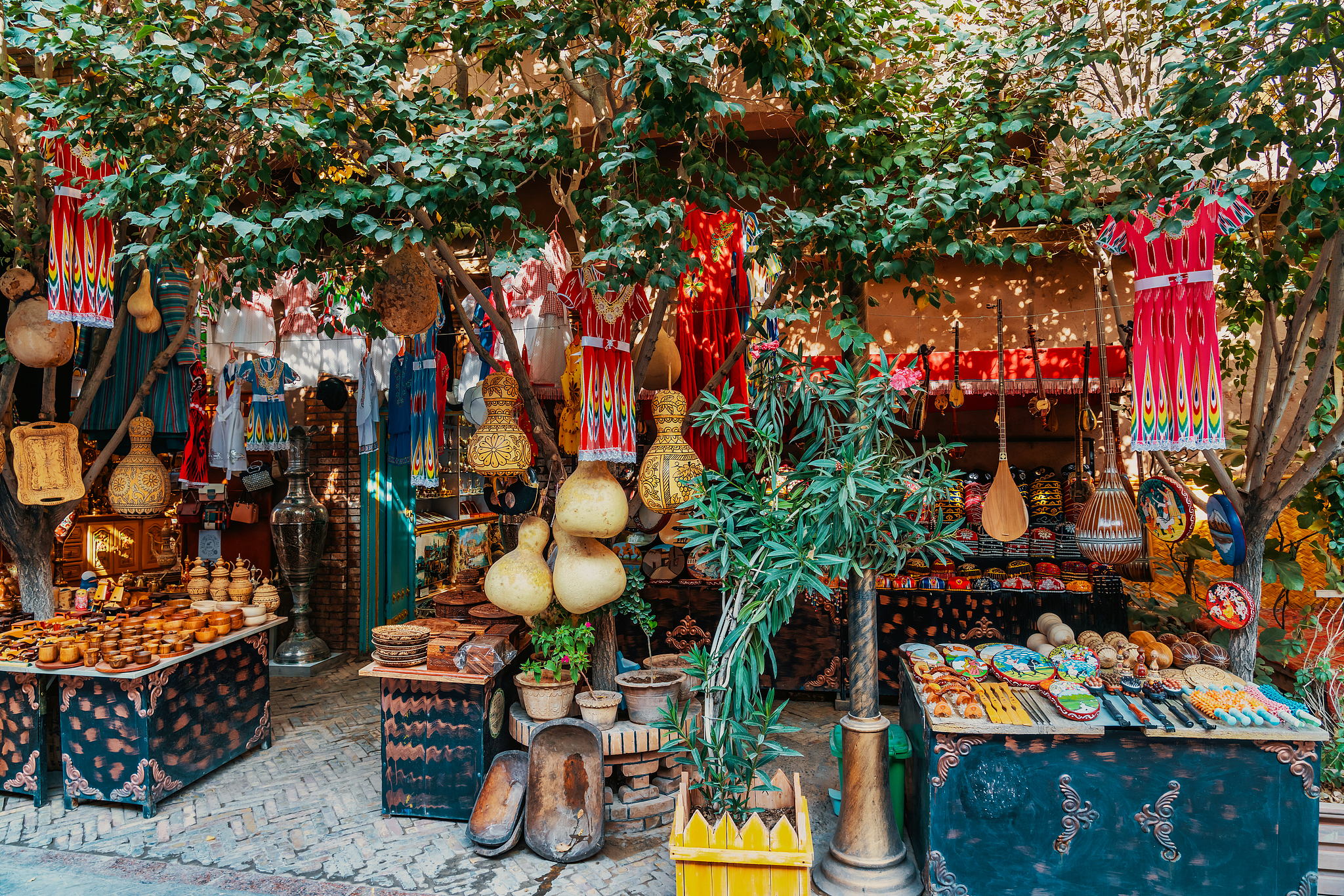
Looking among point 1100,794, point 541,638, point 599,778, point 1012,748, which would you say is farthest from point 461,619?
point 1100,794

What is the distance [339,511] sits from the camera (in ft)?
28.6

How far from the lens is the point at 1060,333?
7.98 metres

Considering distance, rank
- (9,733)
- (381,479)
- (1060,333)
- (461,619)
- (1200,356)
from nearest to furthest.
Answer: (1200,356) → (9,733) → (461,619) → (1060,333) → (381,479)

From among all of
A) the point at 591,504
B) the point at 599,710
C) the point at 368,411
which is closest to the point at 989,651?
the point at 599,710

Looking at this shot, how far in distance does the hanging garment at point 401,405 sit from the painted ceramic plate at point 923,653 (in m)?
4.13

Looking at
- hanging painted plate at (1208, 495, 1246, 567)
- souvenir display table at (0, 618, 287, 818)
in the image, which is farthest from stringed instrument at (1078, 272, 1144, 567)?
souvenir display table at (0, 618, 287, 818)

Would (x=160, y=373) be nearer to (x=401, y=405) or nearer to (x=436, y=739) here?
(x=401, y=405)

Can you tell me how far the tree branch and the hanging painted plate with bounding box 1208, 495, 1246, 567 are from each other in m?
3.55

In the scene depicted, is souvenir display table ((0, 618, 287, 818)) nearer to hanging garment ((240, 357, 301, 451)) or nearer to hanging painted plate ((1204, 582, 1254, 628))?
hanging garment ((240, 357, 301, 451))

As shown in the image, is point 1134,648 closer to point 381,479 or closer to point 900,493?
point 900,493

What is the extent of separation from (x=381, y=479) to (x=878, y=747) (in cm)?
662

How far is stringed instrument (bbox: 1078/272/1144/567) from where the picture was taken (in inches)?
198

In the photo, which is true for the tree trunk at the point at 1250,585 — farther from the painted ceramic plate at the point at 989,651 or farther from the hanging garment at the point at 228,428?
the hanging garment at the point at 228,428

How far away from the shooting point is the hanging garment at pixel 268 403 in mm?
7074
